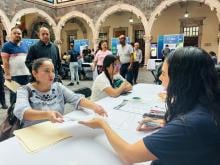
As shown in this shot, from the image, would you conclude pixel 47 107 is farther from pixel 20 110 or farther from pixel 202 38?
pixel 202 38

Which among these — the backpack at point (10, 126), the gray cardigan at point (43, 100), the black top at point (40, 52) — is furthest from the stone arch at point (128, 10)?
the backpack at point (10, 126)

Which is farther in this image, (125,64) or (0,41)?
(0,41)

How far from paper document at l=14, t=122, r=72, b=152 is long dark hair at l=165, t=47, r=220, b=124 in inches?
27.5

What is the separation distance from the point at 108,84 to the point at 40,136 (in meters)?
1.25

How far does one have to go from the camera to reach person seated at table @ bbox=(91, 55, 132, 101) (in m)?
2.32

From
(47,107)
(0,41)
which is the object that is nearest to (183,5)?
(0,41)

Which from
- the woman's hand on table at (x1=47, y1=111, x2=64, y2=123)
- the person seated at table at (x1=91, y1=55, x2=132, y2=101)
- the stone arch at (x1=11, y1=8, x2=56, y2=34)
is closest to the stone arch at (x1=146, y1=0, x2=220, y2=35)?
the stone arch at (x1=11, y1=8, x2=56, y2=34)

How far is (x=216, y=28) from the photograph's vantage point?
12.2m

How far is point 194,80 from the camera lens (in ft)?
2.59

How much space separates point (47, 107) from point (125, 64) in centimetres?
440

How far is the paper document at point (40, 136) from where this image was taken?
111cm

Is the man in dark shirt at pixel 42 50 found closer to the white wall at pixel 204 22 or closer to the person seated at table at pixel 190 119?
the person seated at table at pixel 190 119

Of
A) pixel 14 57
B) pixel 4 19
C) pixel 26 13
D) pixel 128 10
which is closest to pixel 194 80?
pixel 14 57

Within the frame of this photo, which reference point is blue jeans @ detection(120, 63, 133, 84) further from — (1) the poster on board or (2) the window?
(2) the window
